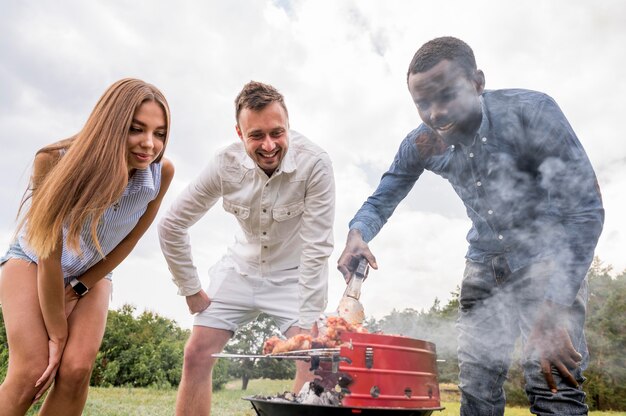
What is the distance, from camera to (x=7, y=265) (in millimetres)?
3102

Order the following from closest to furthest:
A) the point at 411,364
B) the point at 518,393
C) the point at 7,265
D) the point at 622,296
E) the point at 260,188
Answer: the point at 411,364 < the point at 7,265 < the point at 260,188 < the point at 622,296 < the point at 518,393

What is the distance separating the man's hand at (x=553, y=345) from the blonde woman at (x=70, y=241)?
2.21 metres

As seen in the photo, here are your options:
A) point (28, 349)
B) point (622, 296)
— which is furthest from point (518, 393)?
point (28, 349)

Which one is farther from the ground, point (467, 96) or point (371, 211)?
point (467, 96)

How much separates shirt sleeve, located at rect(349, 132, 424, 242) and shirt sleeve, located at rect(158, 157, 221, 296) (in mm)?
1262

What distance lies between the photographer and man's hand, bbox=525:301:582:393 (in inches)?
89.2

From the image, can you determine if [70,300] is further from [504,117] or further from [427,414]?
[504,117]

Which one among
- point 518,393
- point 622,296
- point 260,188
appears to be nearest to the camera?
point 260,188

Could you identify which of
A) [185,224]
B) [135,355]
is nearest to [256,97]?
[185,224]

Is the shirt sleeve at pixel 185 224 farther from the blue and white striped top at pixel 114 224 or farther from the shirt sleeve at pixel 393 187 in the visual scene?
the shirt sleeve at pixel 393 187

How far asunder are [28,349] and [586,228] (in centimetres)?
290

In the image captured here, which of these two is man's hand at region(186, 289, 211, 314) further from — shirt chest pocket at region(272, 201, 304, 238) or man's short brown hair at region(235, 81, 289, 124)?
man's short brown hair at region(235, 81, 289, 124)

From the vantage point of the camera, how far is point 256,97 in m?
3.61

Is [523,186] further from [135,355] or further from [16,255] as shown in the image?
[135,355]
